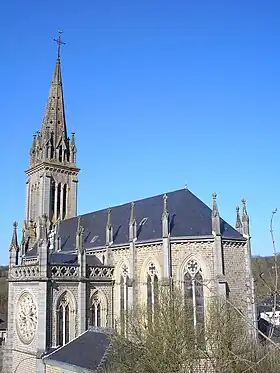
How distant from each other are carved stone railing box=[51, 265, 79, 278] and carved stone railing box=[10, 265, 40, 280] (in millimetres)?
940

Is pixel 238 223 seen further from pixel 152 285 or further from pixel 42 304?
pixel 42 304

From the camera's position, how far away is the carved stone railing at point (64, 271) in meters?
26.2

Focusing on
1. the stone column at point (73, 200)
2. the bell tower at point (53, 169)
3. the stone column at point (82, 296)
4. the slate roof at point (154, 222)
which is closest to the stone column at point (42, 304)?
the stone column at point (82, 296)

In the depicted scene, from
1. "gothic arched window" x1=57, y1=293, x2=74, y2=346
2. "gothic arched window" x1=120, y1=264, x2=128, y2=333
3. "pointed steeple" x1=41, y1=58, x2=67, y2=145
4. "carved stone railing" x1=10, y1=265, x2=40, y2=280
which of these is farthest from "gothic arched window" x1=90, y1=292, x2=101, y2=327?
"pointed steeple" x1=41, y1=58, x2=67, y2=145

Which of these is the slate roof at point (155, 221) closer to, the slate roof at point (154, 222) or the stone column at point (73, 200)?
the slate roof at point (154, 222)

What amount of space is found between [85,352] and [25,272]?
7669 mm

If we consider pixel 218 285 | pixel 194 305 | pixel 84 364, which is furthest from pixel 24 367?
pixel 218 285

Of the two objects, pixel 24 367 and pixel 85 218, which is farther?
pixel 85 218

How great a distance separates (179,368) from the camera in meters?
16.3

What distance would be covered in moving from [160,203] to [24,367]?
13.2 meters

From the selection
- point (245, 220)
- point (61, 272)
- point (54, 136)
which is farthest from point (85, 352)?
point (54, 136)

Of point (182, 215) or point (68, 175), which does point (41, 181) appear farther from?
point (182, 215)

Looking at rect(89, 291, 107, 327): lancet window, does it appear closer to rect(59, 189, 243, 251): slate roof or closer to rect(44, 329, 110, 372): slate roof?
rect(44, 329, 110, 372): slate roof

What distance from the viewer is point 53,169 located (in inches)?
1790
